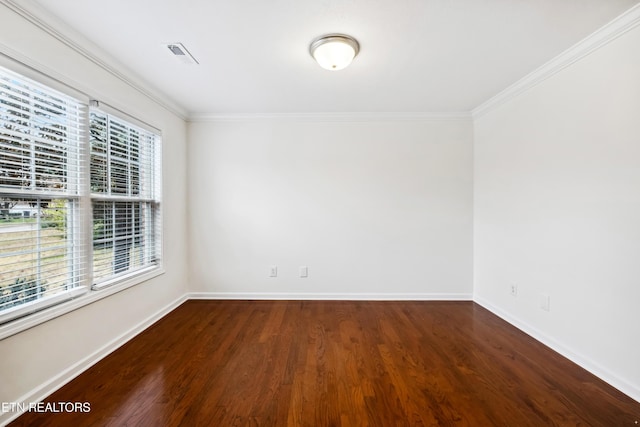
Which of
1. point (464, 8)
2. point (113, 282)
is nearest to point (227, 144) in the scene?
point (113, 282)

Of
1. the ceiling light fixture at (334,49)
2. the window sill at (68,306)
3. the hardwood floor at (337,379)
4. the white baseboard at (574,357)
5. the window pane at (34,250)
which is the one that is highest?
the ceiling light fixture at (334,49)

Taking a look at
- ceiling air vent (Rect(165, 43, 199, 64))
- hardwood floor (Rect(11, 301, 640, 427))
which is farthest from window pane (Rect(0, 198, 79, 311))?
ceiling air vent (Rect(165, 43, 199, 64))

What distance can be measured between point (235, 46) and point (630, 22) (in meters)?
2.69

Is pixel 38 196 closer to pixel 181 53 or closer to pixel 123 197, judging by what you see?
pixel 123 197

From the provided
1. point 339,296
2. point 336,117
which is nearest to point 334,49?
point 336,117

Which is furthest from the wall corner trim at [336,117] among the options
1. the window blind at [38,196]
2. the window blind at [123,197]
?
the window blind at [38,196]

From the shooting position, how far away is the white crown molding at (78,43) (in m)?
1.57

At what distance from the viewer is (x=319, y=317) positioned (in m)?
2.92

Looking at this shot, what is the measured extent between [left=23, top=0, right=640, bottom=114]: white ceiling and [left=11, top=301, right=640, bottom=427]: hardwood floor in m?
2.48

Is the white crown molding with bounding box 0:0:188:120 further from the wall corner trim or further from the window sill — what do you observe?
the window sill

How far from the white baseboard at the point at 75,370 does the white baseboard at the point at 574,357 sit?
382cm

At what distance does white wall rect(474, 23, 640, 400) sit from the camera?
1.75m

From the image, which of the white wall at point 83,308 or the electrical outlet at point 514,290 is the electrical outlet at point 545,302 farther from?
the white wall at point 83,308

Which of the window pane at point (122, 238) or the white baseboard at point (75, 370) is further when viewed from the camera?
the window pane at point (122, 238)
